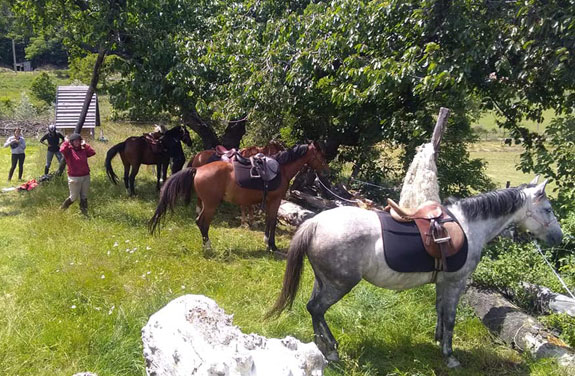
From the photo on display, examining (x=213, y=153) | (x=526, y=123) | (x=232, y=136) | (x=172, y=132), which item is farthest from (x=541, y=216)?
(x=526, y=123)

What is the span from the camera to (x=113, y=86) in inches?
402

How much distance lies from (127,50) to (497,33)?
819 cm

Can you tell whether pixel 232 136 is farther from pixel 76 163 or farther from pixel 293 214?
pixel 76 163

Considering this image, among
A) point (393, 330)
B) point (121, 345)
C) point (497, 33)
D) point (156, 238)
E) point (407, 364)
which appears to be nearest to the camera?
point (121, 345)

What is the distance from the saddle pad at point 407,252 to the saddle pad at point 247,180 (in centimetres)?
328

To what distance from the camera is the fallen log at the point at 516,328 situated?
12.7 feet

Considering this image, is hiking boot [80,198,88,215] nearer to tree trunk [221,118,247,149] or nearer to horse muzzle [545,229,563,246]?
tree trunk [221,118,247,149]

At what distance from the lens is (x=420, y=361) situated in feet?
13.1

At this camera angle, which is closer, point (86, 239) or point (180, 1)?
point (86, 239)

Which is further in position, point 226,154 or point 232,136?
point 232,136

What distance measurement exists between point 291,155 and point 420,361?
13.6 feet

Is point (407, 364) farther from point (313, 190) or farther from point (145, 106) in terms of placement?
point (145, 106)

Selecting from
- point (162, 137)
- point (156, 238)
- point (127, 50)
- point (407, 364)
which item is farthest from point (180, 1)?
point (407, 364)

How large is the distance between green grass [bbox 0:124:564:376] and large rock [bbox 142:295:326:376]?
1412mm
